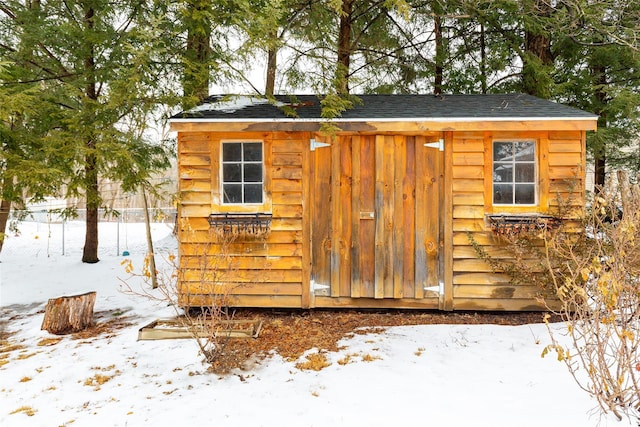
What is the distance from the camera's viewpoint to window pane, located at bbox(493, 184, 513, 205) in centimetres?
484

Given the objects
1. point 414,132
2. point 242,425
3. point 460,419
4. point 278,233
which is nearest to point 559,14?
point 414,132

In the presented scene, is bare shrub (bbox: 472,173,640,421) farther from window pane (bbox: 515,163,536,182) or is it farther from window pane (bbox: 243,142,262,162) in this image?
window pane (bbox: 243,142,262,162)

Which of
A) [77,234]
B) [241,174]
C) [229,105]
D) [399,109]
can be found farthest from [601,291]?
[77,234]

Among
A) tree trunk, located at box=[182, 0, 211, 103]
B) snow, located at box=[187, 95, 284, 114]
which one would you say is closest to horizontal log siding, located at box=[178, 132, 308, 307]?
snow, located at box=[187, 95, 284, 114]

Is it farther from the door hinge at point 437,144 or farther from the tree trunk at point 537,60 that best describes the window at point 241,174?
the tree trunk at point 537,60

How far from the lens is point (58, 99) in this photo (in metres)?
6.55

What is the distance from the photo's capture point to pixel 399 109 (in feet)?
17.3

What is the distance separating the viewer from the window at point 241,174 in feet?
16.3

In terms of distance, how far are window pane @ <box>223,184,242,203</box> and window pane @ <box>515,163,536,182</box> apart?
12.0 feet

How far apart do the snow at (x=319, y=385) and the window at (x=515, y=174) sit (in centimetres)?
160

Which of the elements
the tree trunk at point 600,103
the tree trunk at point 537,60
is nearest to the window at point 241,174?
the tree trunk at point 537,60

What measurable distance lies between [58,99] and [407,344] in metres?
7.02

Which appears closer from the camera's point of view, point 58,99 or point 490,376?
point 490,376

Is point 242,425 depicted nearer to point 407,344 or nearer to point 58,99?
point 407,344
